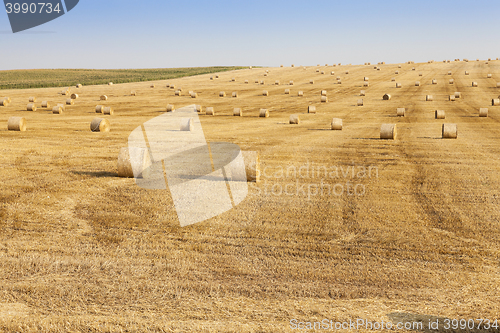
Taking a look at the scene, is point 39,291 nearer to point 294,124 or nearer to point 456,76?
point 294,124

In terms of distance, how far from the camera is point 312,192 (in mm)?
11469

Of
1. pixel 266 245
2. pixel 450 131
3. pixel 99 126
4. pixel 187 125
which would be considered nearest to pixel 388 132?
pixel 450 131

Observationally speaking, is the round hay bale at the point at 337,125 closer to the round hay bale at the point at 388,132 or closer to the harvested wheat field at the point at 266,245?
the round hay bale at the point at 388,132

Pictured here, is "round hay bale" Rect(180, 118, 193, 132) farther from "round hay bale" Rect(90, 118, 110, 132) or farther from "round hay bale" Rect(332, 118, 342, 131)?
"round hay bale" Rect(332, 118, 342, 131)

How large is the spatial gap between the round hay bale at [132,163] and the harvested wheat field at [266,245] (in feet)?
0.94

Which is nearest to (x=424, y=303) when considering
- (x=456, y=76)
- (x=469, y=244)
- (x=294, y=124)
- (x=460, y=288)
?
(x=460, y=288)

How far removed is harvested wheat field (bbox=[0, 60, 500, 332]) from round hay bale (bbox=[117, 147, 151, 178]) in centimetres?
29

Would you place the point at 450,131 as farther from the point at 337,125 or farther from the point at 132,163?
the point at 132,163

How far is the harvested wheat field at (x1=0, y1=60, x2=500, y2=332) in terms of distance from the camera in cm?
591

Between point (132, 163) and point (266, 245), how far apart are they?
6224mm

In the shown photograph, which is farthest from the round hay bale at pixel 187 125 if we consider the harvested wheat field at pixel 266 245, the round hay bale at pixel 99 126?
the harvested wheat field at pixel 266 245

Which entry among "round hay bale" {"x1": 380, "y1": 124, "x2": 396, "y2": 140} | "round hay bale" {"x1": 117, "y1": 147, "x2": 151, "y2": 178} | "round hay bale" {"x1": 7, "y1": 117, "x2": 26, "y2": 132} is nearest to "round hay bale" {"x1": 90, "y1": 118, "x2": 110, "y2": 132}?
"round hay bale" {"x1": 7, "y1": 117, "x2": 26, "y2": 132}

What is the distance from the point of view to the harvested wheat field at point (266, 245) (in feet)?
19.4

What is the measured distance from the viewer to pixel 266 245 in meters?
8.12
